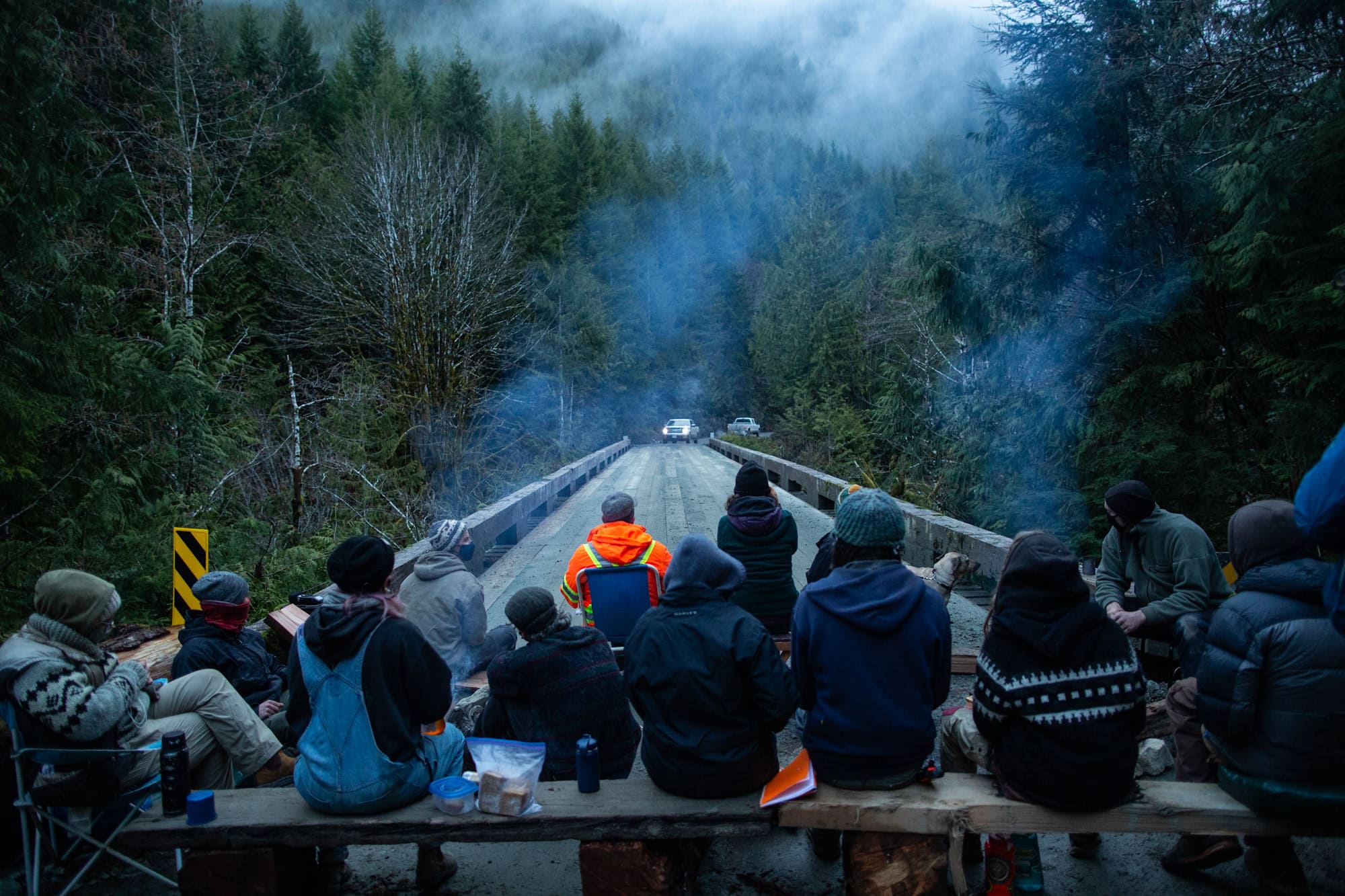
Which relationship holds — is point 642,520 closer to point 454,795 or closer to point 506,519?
point 506,519

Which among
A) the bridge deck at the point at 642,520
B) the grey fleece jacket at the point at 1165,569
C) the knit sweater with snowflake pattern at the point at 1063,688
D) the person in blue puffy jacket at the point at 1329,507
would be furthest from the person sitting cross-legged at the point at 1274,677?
the bridge deck at the point at 642,520

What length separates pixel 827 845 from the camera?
358cm

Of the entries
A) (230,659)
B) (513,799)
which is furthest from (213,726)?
(513,799)

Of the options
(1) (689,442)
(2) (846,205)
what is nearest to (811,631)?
(1) (689,442)

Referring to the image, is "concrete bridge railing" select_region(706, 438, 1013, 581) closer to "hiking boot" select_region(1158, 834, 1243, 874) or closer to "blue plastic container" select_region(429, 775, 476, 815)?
"hiking boot" select_region(1158, 834, 1243, 874)

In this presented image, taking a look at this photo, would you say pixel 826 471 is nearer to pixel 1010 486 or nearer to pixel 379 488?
pixel 1010 486

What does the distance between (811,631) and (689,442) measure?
5060 centimetres

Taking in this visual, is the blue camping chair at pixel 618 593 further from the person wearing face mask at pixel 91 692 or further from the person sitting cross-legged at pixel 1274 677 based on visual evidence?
the person sitting cross-legged at pixel 1274 677

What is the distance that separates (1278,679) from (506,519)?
31.1 feet

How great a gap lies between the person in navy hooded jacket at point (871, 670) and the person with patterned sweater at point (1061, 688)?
0.75 feet

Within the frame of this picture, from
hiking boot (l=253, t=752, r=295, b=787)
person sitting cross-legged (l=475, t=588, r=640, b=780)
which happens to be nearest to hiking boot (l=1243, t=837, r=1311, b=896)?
person sitting cross-legged (l=475, t=588, r=640, b=780)

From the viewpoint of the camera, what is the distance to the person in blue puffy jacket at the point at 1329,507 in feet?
8.45

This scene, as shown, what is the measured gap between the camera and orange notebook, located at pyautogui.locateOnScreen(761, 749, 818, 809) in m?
3.08

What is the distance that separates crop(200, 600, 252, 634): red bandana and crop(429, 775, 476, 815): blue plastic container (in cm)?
160
